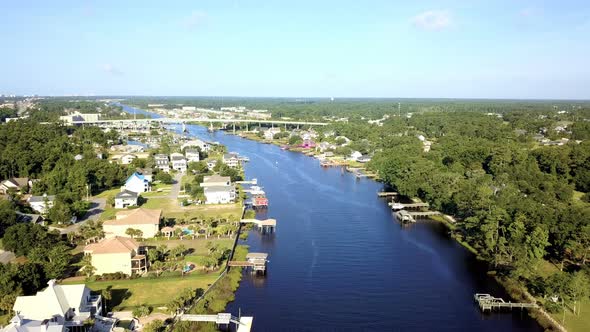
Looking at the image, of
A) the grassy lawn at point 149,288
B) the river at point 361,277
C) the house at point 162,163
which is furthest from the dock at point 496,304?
the house at point 162,163

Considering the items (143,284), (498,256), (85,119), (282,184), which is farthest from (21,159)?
(85,119)

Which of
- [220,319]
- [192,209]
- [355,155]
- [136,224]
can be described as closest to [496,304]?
[220,319]

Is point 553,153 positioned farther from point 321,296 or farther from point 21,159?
point 21,159

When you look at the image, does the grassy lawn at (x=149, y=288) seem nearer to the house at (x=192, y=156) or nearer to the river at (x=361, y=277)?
the river at (x=361, y=277)

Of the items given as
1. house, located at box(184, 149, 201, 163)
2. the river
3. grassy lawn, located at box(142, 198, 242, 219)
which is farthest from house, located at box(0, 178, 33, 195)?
the river

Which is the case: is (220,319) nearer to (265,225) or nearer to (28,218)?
(265,225)
